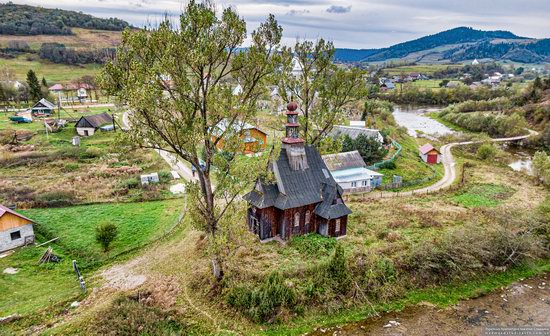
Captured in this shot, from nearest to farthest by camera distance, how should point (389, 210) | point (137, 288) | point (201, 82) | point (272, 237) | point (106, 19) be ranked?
point (201, 82) < point (137, 288) < point (272, 237) < point (389, 210) < point (106, 19)

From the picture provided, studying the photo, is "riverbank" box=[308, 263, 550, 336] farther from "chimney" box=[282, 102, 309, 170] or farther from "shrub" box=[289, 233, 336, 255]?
"chimney" box=[282, 102, 309, 170]

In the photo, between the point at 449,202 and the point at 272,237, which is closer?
the point at 272,237

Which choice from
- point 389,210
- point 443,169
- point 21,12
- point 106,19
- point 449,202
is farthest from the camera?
point 106,19

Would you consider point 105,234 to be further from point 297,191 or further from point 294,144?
point 294,144

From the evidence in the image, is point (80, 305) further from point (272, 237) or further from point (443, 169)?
point (443, 169)

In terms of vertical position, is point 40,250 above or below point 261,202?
below

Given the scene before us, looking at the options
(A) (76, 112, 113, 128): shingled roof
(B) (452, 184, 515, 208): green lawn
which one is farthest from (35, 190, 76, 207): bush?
(B) (452, 184, 515, 208): green lawn

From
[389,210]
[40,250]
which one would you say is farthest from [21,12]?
[389,210]
